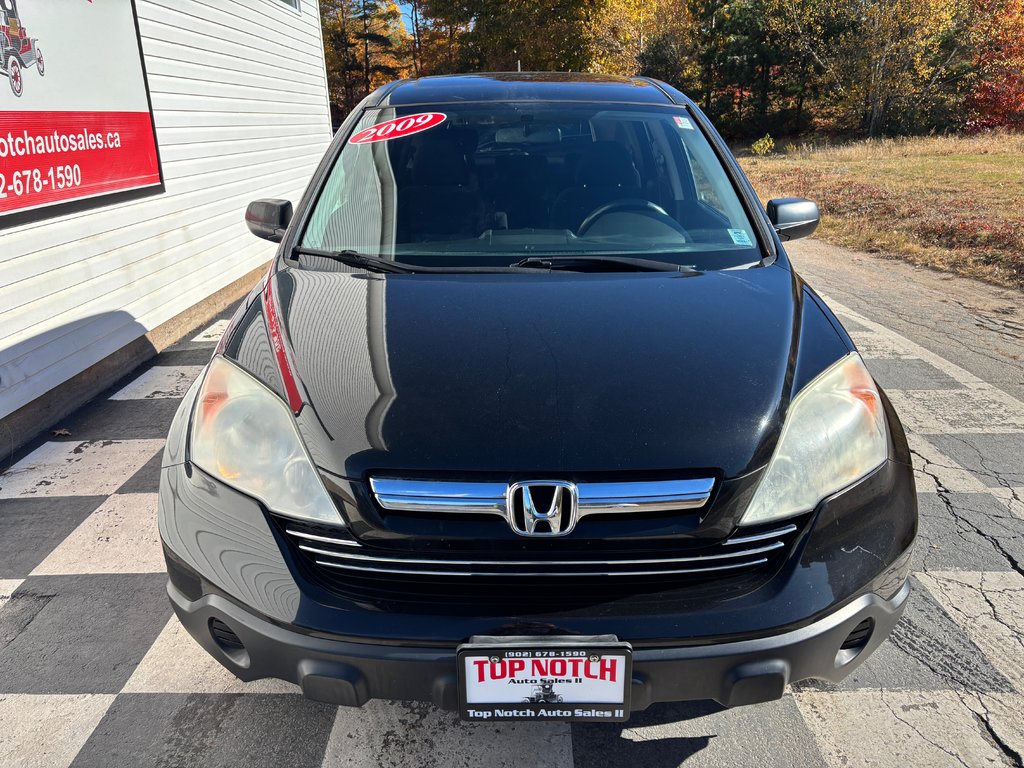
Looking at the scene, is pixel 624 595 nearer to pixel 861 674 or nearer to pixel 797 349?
pixel 797 349

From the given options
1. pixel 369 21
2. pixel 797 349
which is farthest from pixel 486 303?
pixel 369 21

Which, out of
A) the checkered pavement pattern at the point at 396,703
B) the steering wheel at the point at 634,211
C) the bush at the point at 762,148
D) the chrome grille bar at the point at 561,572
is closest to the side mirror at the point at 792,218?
the steering wheel at the point at 634,211

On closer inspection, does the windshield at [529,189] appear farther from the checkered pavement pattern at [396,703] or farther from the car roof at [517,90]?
Result: the checkered pavement pattern at [396,703]

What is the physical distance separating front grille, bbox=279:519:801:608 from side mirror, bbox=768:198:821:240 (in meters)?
1.80

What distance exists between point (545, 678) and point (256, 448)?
0.82m

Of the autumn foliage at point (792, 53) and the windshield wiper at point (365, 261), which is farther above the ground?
the autumn foliage at point (792, 53)

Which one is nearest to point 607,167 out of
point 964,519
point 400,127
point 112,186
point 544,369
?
point 400,127

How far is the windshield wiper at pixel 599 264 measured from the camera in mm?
2387

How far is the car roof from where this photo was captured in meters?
3.02

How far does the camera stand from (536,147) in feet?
9.30

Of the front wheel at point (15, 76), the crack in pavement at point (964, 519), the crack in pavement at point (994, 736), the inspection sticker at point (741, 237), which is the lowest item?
the crack in pavement at point (964, 519)

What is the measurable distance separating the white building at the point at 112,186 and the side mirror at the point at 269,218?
1851 millimetres

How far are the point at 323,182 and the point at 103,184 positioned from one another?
3053 millimetres

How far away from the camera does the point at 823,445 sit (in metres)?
1.73
